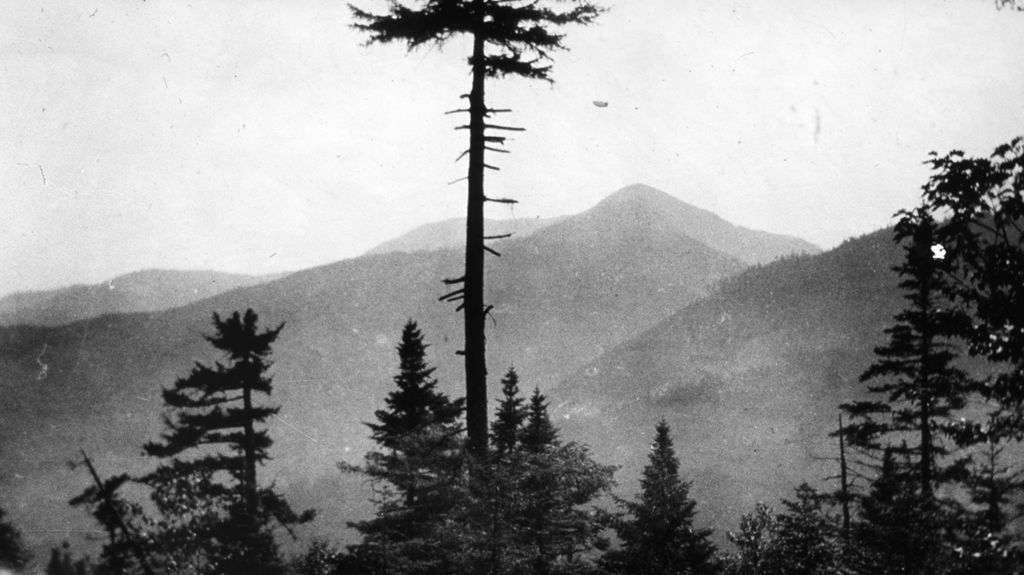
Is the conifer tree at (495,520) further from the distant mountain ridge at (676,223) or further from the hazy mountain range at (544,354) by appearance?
the distant mountain ridge at (676,223)

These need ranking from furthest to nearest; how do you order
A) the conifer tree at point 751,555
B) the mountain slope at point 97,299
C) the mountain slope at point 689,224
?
the mountain slope at point 689,224 < the mountain slope at point 97,299 < the conifer tree at point 751,555

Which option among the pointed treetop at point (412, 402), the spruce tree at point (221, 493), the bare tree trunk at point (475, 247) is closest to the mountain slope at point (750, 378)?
the pointed treetop at point (412, 402)

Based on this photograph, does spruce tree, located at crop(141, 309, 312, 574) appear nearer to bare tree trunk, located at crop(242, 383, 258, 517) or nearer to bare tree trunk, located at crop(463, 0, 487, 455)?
bare tree trunk, located at crop(242, 383, 258, 517)

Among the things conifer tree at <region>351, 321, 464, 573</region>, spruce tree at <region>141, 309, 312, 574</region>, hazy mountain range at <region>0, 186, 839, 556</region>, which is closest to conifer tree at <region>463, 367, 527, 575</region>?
conifer tree at <region>351, 321, 464, 573</region>

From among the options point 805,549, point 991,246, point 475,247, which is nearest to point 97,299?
point 475,247

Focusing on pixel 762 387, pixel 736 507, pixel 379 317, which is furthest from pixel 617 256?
pixel 736 507

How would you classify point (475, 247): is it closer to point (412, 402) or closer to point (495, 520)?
point (495, 520)
